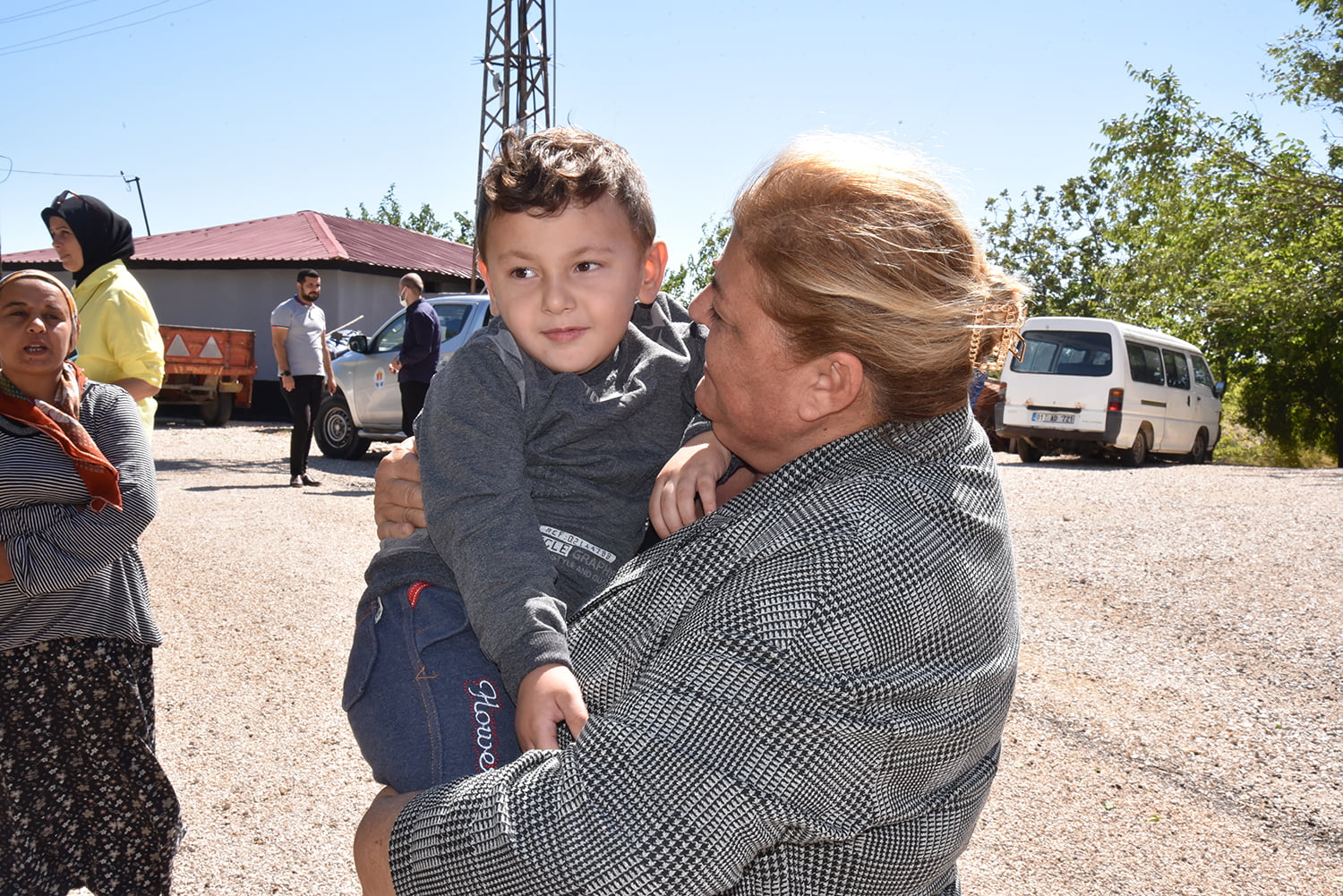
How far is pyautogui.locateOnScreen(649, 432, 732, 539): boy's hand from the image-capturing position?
1.69m

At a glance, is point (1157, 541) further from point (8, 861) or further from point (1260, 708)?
point (8, 861)

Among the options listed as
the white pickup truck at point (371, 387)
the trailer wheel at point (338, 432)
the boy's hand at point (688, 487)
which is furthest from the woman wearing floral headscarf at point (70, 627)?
the trailer wheel at point (338, 432)

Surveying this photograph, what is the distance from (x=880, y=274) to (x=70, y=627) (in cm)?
282

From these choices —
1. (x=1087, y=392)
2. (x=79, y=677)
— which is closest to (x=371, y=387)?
(x=79, y=677)

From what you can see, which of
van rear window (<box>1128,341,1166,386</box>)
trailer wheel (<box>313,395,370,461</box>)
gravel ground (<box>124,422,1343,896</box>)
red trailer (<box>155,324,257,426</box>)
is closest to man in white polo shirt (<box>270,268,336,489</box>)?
gravel ground (<box>124,422,1343,896</box>)

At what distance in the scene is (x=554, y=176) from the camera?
187 cm

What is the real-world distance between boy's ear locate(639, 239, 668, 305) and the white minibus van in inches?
607

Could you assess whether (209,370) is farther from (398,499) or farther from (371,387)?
(398,499)

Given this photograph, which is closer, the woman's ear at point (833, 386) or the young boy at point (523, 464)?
the woman's ear at point (833, 386)

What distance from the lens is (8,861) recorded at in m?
3.06

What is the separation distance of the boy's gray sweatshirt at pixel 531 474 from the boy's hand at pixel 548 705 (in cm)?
10

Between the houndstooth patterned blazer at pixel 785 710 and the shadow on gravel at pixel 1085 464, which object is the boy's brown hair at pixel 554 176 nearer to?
the houndstooth patterned blazer at pixel 785 710

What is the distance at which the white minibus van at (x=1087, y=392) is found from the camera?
17172 mm

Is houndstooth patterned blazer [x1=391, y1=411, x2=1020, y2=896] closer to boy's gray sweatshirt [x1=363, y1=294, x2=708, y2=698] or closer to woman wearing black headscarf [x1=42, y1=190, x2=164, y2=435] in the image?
boy's gray sweatshirt [x1=363, y1=294, x2=708, y2=698]
